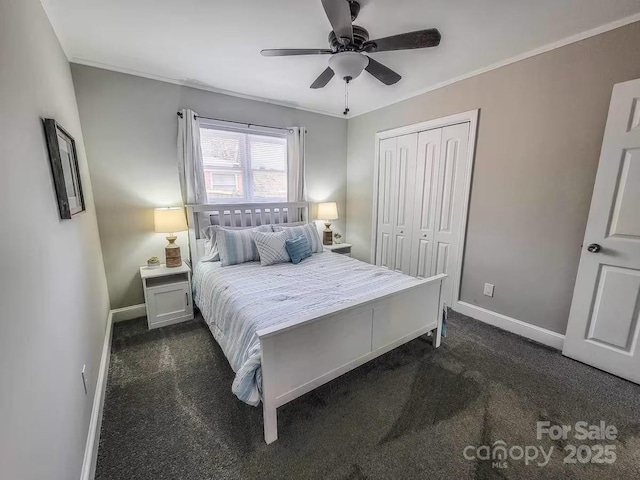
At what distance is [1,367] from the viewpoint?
698 mm

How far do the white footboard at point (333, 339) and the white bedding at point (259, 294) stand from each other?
104mm

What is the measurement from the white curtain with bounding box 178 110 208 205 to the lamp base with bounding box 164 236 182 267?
0.50m

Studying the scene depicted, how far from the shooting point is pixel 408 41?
5.58ft

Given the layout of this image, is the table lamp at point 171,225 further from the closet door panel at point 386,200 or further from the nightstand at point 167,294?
the closet door panel at point 386,200

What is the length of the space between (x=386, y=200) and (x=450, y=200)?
3.03ft

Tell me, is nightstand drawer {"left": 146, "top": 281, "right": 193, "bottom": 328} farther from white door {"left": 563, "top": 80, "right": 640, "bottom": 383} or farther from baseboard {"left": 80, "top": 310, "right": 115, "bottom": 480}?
white door {"left": 563, "top": 80, "right": 640, "bottom": 383}

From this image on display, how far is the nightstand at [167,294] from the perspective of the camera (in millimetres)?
2643

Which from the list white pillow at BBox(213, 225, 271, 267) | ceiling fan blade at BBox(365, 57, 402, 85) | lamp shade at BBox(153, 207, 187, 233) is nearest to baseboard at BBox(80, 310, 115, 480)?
lamp shade at BBox(153, 207, 187, 233)

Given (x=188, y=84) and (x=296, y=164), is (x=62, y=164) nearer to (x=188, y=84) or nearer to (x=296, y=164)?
(x=188, y=84)

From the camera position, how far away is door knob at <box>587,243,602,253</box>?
2029mm

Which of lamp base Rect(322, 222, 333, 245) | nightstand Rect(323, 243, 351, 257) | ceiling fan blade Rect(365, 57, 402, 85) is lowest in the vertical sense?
nightstand Rect(323, 243, 351, 257)

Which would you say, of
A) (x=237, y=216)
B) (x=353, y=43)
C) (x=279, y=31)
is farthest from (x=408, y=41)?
(x=237, y=216)

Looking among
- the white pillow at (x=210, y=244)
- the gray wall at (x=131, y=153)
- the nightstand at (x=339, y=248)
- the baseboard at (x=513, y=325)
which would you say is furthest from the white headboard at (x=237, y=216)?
the baseboard at (x=513, y=325)

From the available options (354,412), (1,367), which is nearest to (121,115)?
(1,367)
